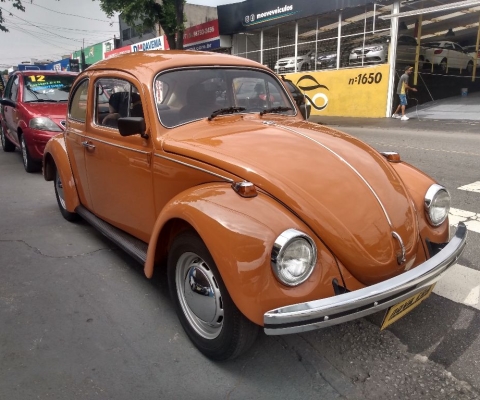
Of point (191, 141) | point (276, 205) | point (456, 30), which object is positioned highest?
point (456, 30)

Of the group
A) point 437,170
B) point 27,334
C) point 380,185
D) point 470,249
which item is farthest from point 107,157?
point 437,170

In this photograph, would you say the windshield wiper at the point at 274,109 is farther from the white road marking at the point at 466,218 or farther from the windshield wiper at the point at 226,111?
the white road marking at the point at 466,218

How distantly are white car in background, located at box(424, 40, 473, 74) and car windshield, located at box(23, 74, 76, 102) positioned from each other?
16.5 metres

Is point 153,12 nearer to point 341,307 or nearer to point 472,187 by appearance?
point 472,187

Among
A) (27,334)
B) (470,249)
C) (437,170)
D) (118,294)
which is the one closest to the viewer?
(27,334)

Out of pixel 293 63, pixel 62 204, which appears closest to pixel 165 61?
pixel 62 204

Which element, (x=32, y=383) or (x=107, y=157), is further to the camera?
(x=107, y=157)

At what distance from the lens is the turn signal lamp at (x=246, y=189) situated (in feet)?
7.57

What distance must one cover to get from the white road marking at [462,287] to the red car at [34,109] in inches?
247

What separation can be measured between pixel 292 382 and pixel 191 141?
5.32ft

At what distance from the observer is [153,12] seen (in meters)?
21.9

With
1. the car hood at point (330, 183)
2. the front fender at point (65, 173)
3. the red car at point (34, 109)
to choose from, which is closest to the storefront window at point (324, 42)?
the red car at point (34, 109)

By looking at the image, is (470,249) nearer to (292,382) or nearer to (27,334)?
(292,382)

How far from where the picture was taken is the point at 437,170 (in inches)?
274
